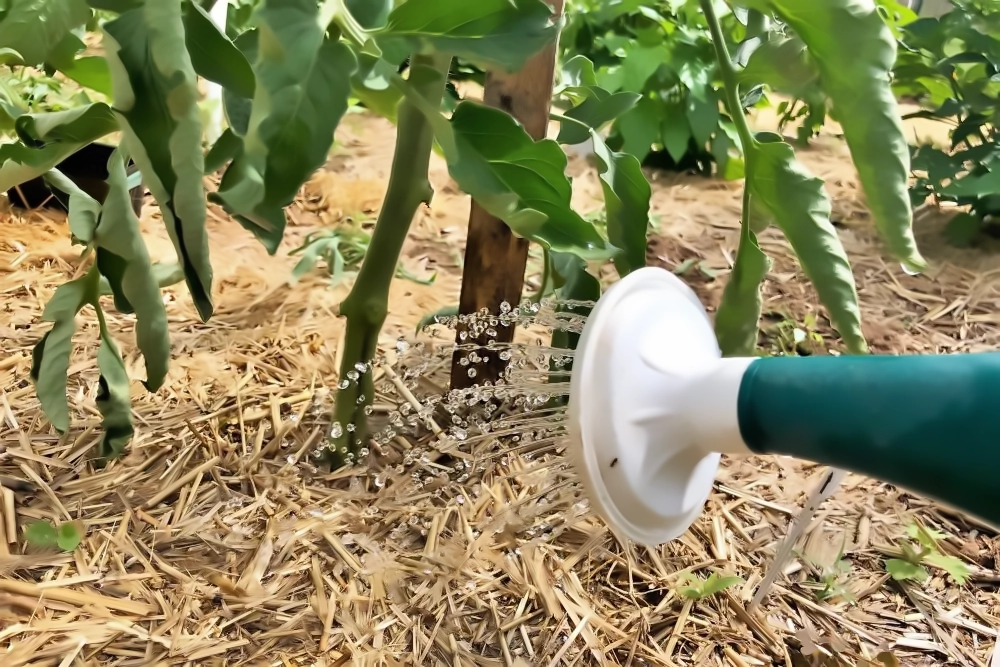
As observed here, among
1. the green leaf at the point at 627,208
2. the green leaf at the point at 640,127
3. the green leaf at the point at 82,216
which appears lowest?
the green leaf at the point at 82,216

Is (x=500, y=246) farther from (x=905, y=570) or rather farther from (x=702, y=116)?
(x=702, y=116)

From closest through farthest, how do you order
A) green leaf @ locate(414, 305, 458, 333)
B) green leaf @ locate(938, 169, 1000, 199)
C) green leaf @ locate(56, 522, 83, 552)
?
green leaf @ locate(56, 522, 83, 552) < green leaf @ locate(414, 305, 458, 333) < green leaf @ locate(938, 169, 1000, 199)

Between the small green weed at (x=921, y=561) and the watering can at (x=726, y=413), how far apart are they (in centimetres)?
34

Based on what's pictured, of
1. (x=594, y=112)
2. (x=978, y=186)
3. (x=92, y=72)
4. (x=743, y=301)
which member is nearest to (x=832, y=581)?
(x=743, y=301)

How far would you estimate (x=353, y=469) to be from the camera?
807 millimetres

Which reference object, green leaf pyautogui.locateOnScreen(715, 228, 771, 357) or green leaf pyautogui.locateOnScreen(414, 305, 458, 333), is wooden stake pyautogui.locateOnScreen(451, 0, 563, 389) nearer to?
green leaf pyautogui.locateOnScreen(414, 305, 458, 333)

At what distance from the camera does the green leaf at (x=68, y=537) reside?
2.24 ft

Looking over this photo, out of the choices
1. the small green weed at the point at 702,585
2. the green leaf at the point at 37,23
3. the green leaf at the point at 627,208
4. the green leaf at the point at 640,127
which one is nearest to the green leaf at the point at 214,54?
the green leaf at the point at 37,23

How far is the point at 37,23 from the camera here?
485 mm

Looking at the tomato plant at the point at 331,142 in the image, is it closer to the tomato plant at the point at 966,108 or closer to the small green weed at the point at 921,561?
the small green weed at the point at 921,561

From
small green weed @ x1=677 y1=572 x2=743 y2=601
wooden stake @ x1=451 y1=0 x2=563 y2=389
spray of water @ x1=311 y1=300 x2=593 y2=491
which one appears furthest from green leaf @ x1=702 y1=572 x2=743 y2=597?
wooden stake @ x1=451 y1=0 x2=563 y2=389

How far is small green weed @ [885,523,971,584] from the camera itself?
758 millimetres

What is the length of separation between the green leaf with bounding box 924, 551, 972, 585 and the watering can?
37 centimetres

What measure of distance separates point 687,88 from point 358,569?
4.36ft
